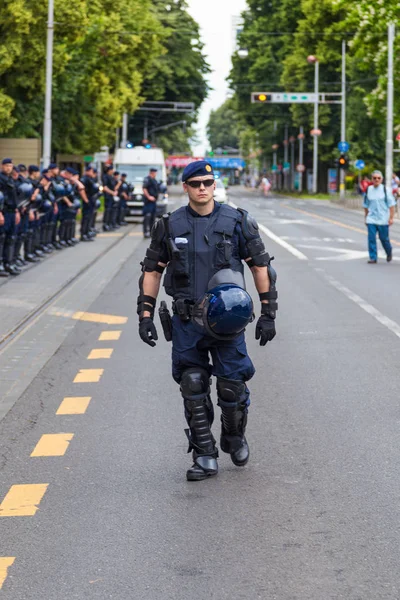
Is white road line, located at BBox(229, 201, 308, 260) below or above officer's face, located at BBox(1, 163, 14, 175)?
below

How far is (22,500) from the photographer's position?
20.9ft

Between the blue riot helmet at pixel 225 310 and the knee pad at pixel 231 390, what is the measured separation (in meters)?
0.28

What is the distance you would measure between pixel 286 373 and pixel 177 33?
74274mm

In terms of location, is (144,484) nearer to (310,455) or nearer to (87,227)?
(310,455)

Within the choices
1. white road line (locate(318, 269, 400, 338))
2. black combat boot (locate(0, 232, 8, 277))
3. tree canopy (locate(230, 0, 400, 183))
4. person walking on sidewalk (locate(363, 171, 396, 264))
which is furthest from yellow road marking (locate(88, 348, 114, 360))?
tree canopy (locate(230, 0, 400, 183))

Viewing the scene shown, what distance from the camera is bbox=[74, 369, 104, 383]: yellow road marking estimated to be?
10.2 m

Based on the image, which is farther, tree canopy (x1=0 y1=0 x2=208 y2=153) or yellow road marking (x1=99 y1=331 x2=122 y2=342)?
tree canopy (x1=0 y1=0 x2=208 y2=153)

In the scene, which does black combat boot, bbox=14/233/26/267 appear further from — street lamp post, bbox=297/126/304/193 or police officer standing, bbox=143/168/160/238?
street lamp post, bbox=297/126/304/193

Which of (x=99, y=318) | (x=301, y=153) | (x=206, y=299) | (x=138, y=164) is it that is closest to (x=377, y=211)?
(x=99, y=318)

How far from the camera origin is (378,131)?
258 ft

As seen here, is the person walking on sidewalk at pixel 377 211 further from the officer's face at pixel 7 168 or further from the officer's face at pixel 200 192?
the officer's face at pixel 200 192

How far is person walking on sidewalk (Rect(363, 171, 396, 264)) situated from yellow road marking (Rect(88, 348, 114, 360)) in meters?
11.3

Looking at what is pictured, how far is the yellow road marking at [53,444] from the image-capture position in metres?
7.50

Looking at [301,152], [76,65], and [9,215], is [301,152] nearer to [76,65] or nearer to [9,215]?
[76,65]
